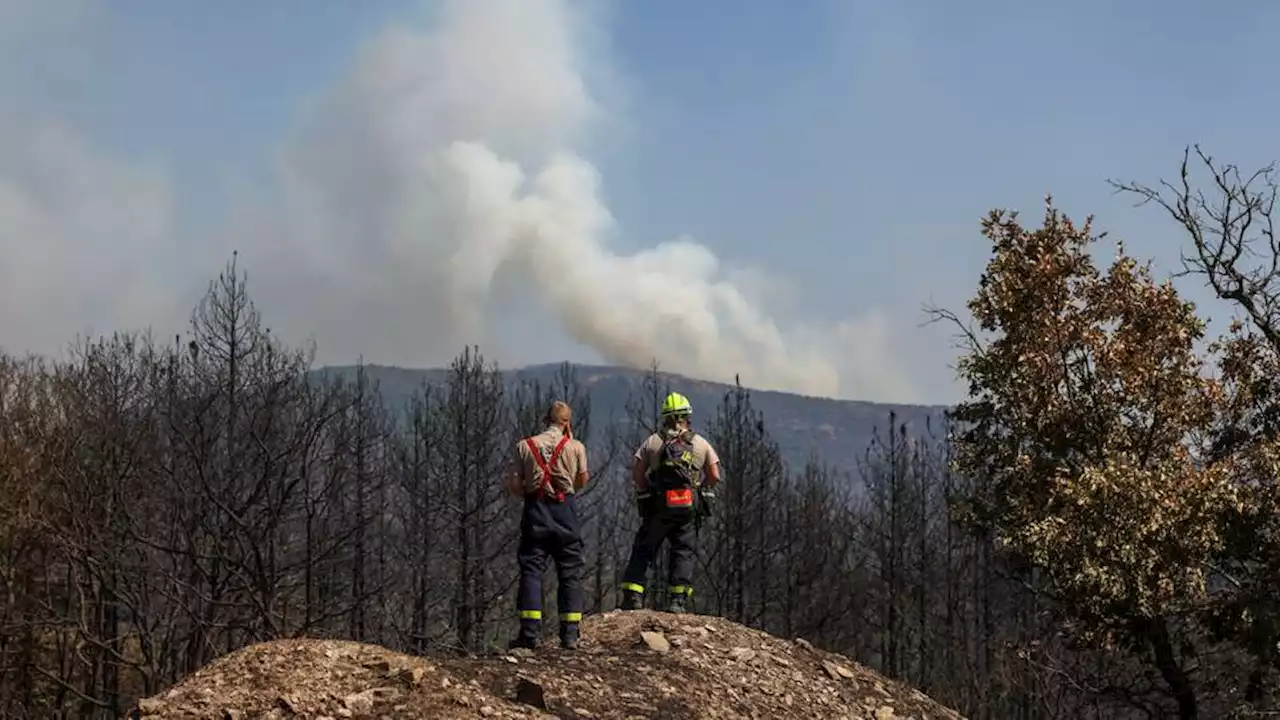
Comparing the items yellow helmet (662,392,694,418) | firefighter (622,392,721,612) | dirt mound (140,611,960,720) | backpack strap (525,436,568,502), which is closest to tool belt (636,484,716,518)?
firefighter (622,392,721,612)

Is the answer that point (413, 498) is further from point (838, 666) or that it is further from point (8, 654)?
point (838, 666)

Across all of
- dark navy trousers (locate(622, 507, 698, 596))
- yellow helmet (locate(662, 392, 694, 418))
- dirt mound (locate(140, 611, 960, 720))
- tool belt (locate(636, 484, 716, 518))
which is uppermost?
yellow helmet (locate(662, 392, 694, 418))

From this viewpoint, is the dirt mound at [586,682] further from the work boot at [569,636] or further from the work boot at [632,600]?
the work boot at [632,600]

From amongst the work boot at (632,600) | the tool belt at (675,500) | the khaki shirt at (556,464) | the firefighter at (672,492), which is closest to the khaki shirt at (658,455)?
the firefighter at (672,492)

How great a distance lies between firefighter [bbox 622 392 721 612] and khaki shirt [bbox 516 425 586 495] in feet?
5.84

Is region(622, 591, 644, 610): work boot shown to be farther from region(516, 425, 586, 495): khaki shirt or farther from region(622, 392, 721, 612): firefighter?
region(516, 425, 586, 495): khaki shirt

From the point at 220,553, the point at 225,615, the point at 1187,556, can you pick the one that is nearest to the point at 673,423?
the point at 220,553

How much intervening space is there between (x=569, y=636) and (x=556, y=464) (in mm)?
1647

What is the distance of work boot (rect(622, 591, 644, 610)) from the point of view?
13.0 meters

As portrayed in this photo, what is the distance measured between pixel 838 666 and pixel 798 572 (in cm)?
4135

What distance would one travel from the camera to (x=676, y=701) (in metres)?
9.75

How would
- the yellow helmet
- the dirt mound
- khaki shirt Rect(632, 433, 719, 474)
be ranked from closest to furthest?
the dirt mound
the yellow helmet
khaki shirt Rect(632, 433, 719, 474)

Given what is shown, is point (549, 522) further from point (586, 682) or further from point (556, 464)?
point (586, 682)

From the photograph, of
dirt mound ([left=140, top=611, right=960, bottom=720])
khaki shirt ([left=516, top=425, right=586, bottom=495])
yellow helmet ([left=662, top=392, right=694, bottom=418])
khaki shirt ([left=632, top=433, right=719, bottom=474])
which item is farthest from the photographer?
khaki shirt ([left=632, top=433, right=719, bottom=474])
